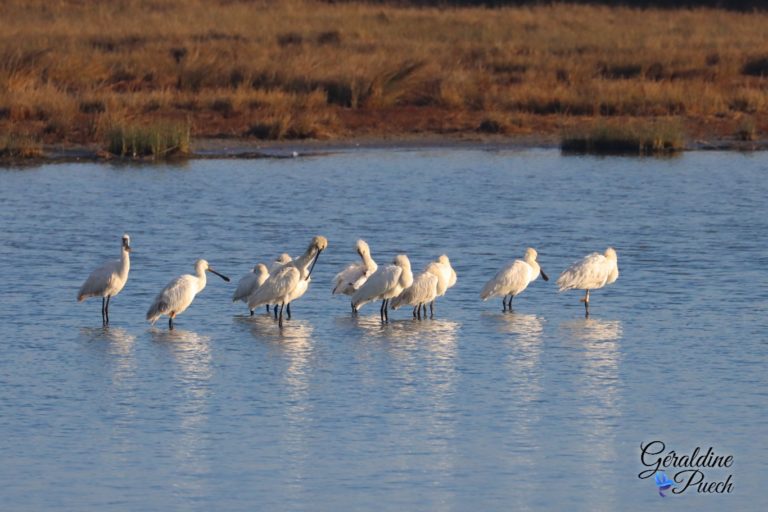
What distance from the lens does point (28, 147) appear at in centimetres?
2344

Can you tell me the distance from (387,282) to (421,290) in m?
0.31

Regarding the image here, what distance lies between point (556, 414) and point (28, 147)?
1478cm

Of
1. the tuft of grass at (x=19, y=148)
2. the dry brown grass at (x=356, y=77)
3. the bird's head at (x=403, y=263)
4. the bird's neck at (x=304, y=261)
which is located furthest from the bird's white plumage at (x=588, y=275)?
the dry brown grass at (x=356, y=77)

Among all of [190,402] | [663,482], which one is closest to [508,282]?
[190,402]

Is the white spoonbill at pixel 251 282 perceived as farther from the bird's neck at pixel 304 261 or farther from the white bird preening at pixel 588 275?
the white bird preening at pixel 588 275

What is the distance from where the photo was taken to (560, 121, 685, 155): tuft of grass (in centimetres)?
2502

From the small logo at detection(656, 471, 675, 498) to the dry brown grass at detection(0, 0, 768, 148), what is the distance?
16.8 m

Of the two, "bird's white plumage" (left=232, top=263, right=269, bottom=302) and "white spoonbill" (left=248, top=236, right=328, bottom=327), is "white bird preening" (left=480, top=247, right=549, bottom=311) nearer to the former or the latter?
"white spoonbill" (left=248, top=236, right=328, bottom=327)

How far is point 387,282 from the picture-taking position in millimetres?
13539

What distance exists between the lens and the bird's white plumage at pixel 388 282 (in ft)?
44.4

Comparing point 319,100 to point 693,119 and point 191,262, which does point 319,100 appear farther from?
point 191,262

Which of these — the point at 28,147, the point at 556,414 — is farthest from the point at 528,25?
the point at 556,414

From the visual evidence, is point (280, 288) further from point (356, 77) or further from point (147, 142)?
point (356, 77)

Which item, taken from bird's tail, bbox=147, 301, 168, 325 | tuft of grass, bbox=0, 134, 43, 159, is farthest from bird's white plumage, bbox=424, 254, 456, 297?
tuft of grass, bbox=0, 134, 43, 159
